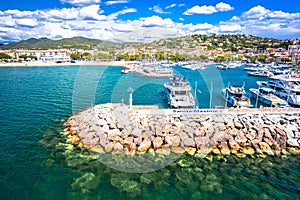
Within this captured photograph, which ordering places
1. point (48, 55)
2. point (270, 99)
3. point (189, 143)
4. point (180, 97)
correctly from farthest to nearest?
point (48, 55)
point (270, 99)
point (180, 97)
point (189, 143)

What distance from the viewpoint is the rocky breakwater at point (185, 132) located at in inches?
627

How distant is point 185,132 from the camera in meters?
17.1

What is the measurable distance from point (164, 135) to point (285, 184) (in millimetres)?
7980

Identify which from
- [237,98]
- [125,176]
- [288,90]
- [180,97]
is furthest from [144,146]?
[288,90]

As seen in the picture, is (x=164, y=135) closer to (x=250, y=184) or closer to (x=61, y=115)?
(x=250, y=184)

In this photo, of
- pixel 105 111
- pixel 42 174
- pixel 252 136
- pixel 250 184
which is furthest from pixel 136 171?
pixel 252 136

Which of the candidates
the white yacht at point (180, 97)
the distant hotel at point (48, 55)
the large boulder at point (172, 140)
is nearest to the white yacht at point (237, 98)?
the white yacht at point (180, 97)

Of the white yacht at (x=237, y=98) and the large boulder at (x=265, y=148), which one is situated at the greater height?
the white yacht at (x=237, y=98)

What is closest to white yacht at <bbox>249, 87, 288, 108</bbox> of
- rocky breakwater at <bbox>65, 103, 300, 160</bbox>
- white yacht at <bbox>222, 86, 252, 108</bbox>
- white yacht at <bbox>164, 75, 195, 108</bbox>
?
white yacht at <bbox>222, 86, 252, 108</bbox>

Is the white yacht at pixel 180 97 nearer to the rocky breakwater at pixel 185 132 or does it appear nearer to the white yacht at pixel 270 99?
the rocky breakwater at pixel 185 132

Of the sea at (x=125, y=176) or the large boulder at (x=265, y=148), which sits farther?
the large boulder at (x=265, y=148)

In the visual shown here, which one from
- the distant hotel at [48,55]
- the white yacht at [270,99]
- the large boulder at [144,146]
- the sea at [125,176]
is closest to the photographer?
the sea at [125,176]

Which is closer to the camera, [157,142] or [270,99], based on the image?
[157,142]

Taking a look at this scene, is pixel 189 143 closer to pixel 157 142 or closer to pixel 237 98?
pixel 157 142
